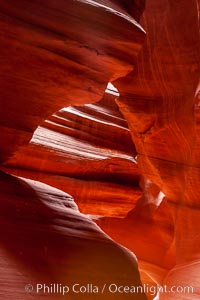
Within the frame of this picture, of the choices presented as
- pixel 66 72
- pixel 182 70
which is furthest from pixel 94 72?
pixel 182 70

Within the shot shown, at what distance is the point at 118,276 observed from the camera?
3.87 meters

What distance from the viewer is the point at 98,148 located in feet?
32.1

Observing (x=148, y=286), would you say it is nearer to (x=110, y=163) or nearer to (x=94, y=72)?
(x=110, y=163)

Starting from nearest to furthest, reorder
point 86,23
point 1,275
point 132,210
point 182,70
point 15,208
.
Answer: point 1,275 → point 15,208 → point 86,23 → point 182,70 → point 132,210

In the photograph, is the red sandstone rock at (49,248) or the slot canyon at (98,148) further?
the slot canyon at (98,148)

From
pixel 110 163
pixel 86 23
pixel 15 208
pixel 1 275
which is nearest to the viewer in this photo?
pixel 1 275

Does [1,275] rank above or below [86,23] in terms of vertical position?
below

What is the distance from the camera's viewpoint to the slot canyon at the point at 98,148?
3693mm

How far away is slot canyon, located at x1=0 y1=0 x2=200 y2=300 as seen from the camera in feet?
12.1

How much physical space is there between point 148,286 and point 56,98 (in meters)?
7.40

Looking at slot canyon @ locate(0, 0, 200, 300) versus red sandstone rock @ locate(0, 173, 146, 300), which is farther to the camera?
slot canyon @ locate(0, 0, 200, 300)

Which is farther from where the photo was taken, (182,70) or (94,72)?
(182,70)

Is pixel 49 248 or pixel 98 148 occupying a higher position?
pixel 49 248

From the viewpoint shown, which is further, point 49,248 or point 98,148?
point 98,148
